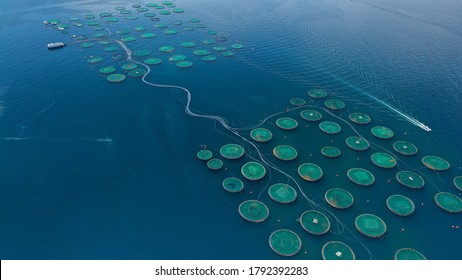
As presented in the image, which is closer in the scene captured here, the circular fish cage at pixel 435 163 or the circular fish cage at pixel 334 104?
the circular fish cage at pixel 435 163

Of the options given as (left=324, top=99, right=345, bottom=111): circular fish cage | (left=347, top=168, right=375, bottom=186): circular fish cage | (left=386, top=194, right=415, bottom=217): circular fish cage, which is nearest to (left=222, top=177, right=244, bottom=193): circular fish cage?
(left=347, top=168, right=375, bottom=186): circular fish cage

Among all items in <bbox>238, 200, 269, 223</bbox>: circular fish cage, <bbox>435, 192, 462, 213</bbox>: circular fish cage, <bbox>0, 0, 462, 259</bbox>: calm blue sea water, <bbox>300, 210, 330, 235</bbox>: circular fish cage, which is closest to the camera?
<bbox>0, 0, 462, 259</bbox>: calm blue sea water

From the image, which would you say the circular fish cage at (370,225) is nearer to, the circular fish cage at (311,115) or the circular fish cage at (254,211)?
the circular fish cage at (254,211)

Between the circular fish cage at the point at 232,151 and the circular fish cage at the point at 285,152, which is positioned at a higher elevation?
the circular fish cage at the point at 285,152

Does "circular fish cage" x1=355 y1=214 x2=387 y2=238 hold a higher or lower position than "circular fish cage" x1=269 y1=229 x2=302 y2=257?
higher

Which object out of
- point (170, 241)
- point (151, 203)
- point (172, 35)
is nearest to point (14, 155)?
point (151, 203)

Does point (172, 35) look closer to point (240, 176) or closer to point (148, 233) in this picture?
point (240, 176)

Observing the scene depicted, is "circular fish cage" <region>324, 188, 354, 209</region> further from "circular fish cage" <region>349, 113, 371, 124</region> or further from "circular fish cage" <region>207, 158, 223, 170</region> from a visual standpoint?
"circular fish cage" <region>349, 113, 371, 124</region>

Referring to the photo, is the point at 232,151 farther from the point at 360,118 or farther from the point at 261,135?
the point at 360,118

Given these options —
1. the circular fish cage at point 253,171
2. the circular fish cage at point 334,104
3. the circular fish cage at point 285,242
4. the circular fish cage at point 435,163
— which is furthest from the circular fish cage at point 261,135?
the circular fish cage at point 435,163
